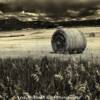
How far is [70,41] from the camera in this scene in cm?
2331

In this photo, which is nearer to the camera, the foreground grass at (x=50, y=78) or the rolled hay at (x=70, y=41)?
the foreground grass at (x=50, y=78)

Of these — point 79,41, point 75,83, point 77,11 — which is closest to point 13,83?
point 75,83

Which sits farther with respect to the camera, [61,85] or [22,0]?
[61,85]

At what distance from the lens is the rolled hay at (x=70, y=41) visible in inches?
905

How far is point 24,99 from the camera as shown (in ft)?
26.2

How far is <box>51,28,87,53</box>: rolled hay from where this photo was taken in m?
23.0

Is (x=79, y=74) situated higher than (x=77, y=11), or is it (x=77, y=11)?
(x=77, y=11)

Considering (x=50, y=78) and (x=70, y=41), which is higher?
(x=50, y=78)

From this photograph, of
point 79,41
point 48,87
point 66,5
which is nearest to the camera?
point 66,5

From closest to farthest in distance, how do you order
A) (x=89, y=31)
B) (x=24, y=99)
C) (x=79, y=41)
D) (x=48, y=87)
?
1. (x=24, y=99)
2. (x=48, y=87)
3. (x=79, y=41)
4. (x=89, y=31)

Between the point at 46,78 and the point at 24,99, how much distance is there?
1.28 metres

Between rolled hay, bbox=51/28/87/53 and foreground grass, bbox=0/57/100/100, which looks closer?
foreground grass, bbox=0/57/100/100

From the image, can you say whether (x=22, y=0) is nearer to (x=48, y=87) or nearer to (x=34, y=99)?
(x=34, y=99)

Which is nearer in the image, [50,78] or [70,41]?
[50,78]
